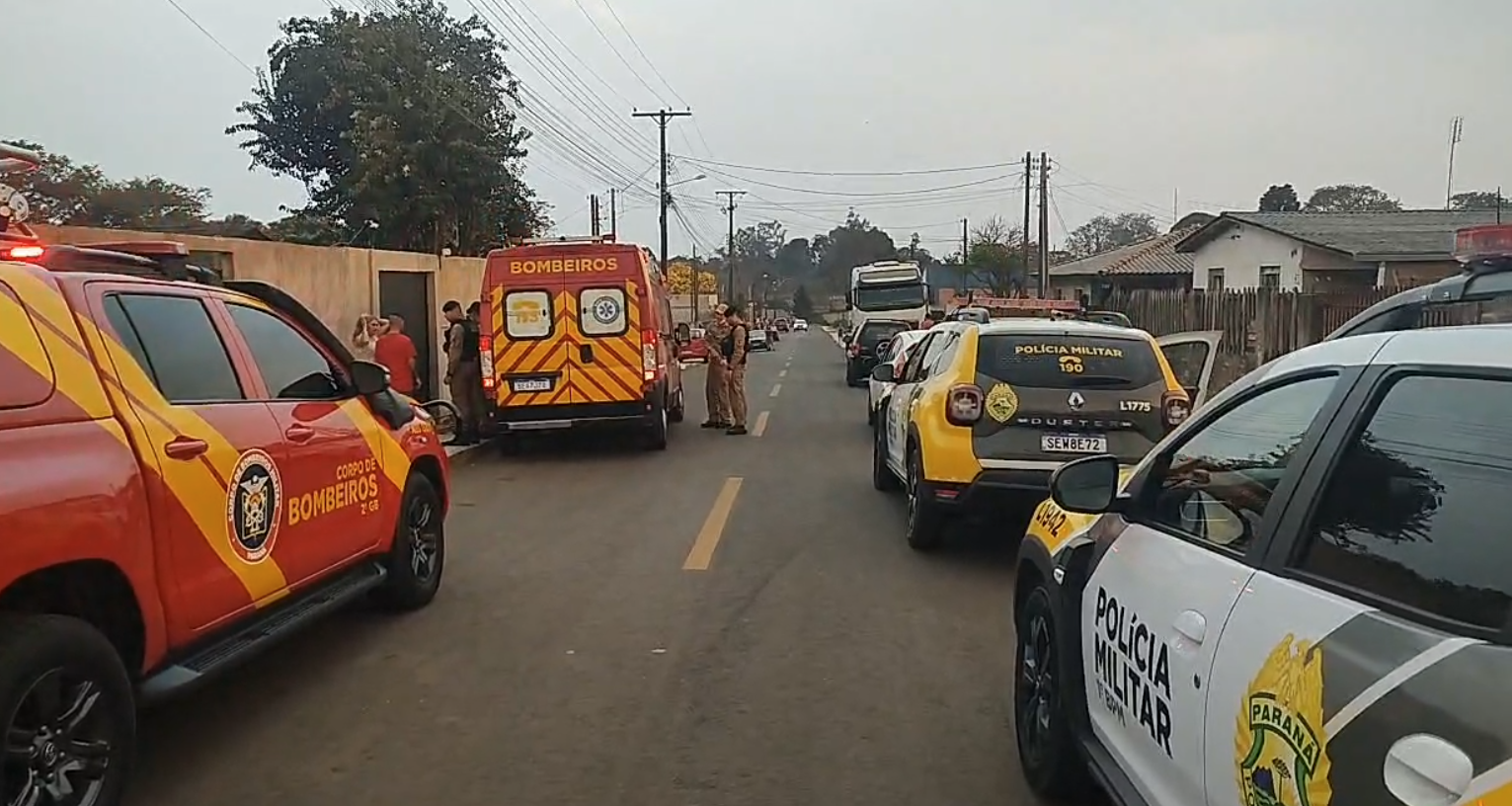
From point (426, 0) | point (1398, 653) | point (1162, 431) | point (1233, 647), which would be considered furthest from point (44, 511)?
point (426, 0)

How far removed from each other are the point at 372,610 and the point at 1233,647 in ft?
18.3

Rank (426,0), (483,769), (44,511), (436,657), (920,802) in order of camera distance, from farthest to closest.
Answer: (426,0) → (436,657) → (483,769) → (920,802) → (44,511)

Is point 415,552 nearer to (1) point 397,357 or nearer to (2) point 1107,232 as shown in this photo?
(1) point 397,357

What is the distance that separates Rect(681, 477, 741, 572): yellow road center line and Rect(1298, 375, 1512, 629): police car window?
611 centimetres

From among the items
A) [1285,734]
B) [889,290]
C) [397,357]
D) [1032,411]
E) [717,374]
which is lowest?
[717,374]

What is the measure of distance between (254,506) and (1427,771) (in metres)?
4.50

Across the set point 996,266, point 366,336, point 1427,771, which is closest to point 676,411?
point 366,336

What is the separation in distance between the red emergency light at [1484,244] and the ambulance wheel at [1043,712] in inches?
67.3

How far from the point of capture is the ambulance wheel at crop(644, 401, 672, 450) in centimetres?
1547

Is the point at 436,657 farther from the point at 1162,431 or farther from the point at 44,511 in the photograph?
the point at 1162,431

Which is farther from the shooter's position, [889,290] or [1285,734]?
[889,290]

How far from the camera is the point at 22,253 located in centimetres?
482

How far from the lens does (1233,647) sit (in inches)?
115

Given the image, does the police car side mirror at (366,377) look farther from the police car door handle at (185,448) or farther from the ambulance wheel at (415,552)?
the police car door handle at (185,448)
